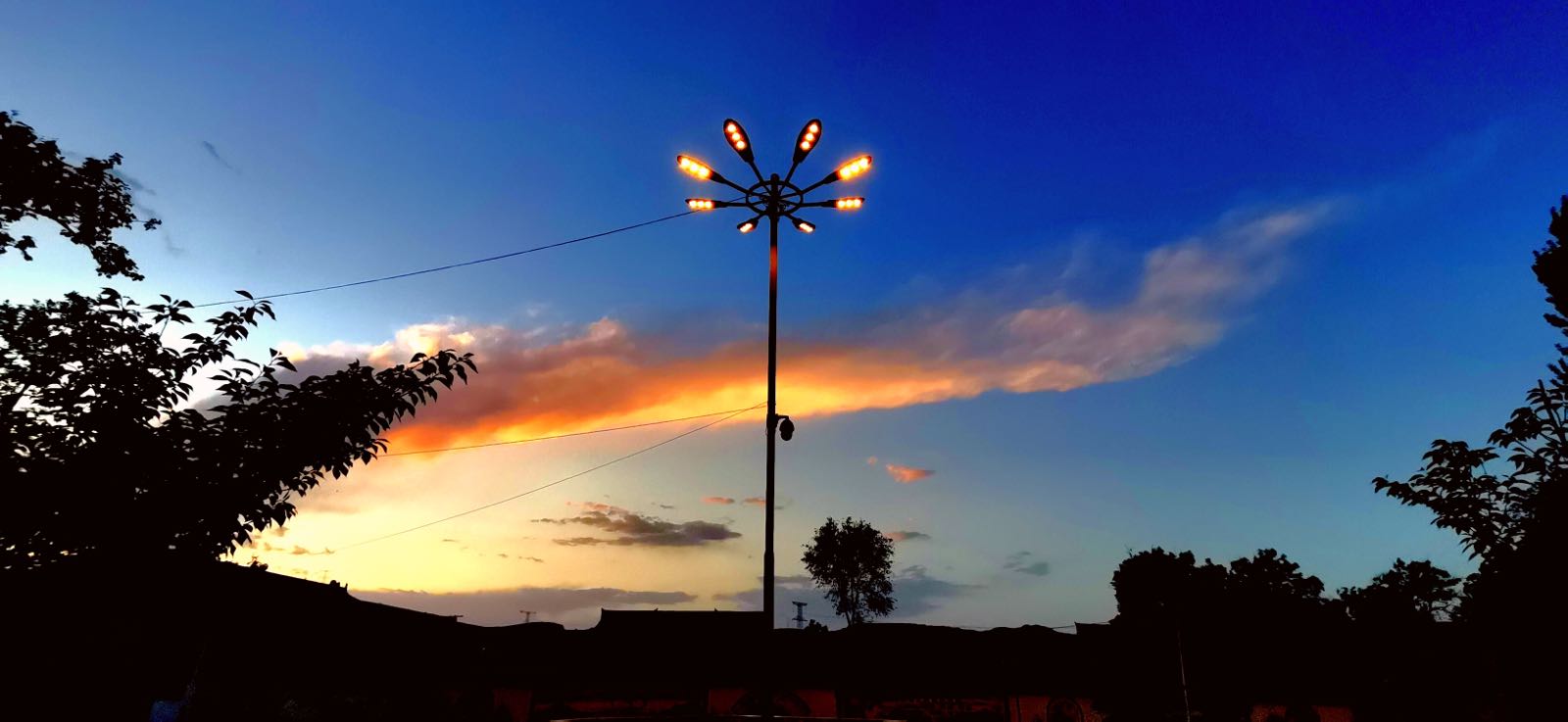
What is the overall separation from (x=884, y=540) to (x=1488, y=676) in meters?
56.3

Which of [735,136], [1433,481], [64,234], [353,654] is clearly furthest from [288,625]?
[1433,481]

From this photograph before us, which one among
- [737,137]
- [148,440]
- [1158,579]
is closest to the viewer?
[148,440]

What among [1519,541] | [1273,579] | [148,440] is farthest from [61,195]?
[1273,579]

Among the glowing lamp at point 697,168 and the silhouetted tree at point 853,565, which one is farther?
the silhouetted tree at point 853,565

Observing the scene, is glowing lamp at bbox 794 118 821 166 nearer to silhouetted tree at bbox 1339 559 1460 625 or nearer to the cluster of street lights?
the cluster of street lights

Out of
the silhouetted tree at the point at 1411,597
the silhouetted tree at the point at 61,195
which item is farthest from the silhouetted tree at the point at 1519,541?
the silhouetted tree at the point at 61,195

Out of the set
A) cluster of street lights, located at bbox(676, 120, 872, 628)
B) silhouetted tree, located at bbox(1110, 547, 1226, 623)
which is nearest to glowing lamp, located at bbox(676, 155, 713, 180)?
cluster of street lights, located at bbox(676, 120, 872, 628)

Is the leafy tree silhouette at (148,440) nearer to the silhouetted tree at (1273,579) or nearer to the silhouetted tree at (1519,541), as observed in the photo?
the silhouetted tree at (1519,541)

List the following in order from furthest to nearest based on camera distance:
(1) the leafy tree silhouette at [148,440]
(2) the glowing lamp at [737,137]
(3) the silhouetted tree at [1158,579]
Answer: (3) the silhouetted tree at [1158,579] → (2) the glowing lamp at [737,137] → (1) the leafy tree silhouette at [148,440]

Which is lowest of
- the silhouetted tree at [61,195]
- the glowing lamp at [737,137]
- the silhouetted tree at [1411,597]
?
the silhouetted tree at [1411,597]

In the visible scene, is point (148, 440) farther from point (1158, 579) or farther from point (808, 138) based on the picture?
point (1158, 579)

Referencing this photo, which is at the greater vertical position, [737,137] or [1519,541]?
[737,137]

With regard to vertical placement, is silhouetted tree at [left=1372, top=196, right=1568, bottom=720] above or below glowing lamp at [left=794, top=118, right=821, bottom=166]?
below

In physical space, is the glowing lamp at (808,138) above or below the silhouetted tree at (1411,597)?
above
